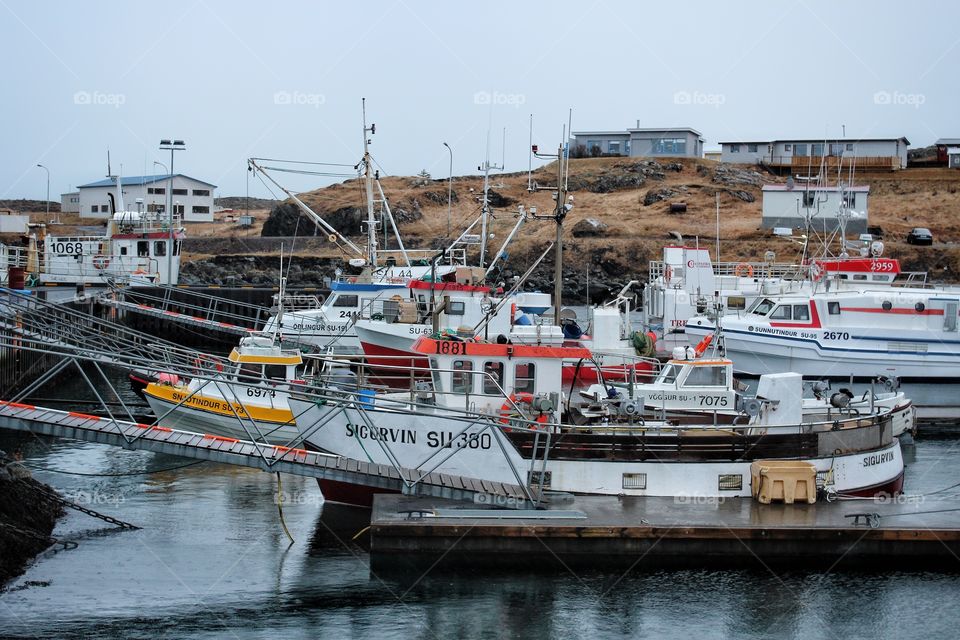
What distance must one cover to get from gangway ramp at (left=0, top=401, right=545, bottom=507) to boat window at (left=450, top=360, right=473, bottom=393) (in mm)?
2067

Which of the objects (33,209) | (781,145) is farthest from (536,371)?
(33,209)

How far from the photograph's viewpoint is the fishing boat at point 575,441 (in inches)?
746

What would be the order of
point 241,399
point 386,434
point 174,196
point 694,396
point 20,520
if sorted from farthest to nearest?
point 174,196 < point 241,399 < point 694,396 < point 386,434 < point 20,520

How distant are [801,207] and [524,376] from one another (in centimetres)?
4919

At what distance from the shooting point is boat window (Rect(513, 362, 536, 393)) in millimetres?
20812

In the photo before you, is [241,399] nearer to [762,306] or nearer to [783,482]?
[783,482]

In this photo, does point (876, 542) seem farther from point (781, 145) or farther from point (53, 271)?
point (781, 145)

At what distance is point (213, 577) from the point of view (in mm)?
17453

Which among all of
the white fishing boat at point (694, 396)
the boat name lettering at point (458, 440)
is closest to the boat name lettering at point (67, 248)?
the white fishing boat at point (694, 396)

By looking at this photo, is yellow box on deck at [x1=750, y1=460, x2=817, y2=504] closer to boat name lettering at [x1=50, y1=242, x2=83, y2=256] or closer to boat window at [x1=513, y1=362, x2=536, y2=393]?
boat window at [x1=513, y1=362, x2=536, y2=393]

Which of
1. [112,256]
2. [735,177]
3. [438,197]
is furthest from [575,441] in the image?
[735,177]

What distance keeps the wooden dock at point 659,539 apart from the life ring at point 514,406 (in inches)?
69.5

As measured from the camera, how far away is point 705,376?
20750mm

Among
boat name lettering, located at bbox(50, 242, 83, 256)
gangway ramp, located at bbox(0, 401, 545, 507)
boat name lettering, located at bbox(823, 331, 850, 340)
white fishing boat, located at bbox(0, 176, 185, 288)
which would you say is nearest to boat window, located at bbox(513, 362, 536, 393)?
gangway ramp, located at bbox(0, 401, 545, 507)
